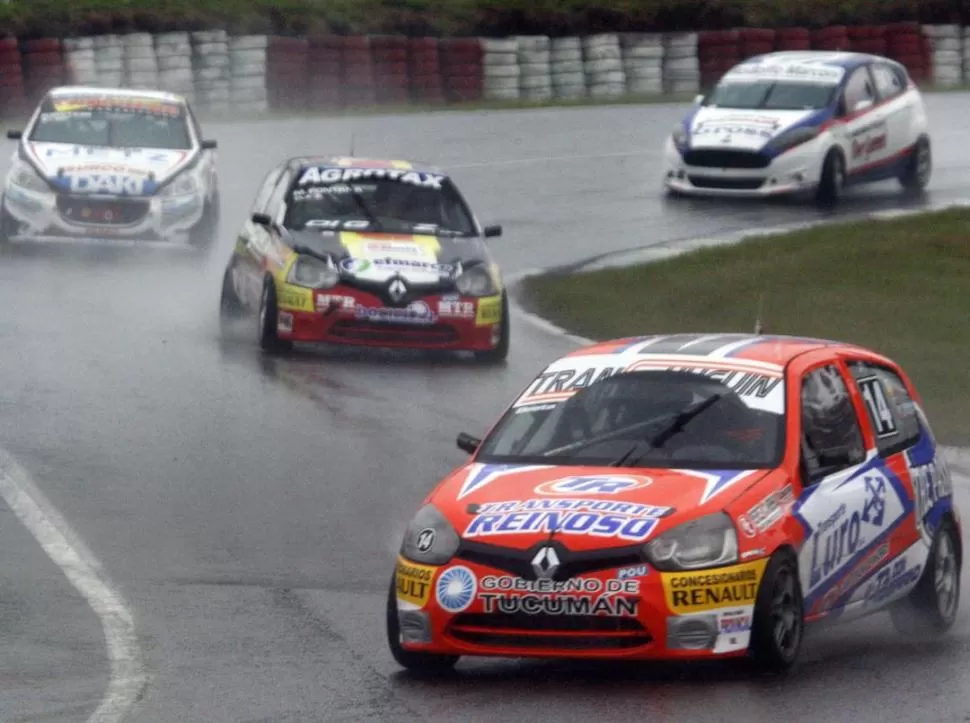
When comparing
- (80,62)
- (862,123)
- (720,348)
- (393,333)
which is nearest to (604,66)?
(80,62)

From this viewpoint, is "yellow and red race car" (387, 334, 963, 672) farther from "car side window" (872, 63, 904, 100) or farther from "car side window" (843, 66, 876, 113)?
"car side window" (872, 63, 904, 100)

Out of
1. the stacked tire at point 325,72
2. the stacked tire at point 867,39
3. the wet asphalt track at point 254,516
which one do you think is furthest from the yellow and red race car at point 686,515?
the stacked tire at point 867,39

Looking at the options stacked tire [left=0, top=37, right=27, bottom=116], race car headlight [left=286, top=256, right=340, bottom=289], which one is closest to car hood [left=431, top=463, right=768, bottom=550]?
race car headlight [left=286, top=256, right=340, bottom=289]

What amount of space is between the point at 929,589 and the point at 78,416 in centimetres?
633

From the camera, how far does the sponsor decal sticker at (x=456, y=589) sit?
8078mm

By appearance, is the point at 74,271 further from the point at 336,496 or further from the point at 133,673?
the point at 133,673

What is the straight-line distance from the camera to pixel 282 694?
313 inches

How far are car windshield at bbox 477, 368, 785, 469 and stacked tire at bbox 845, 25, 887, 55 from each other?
3177cm

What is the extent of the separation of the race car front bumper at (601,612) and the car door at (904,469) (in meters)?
1.14

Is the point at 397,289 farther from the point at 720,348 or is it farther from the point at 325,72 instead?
the point at 325,72

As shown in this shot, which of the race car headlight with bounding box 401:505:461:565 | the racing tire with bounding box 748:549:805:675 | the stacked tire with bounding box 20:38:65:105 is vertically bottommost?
the stacked tire with bounding box 20:38:65:105

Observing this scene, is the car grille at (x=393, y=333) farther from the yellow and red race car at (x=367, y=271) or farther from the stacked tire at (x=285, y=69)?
the stacked tire at (x=285, y=69)

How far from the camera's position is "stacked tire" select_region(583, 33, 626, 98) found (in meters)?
38.2

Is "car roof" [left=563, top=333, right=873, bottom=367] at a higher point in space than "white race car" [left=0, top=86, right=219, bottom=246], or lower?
higher
